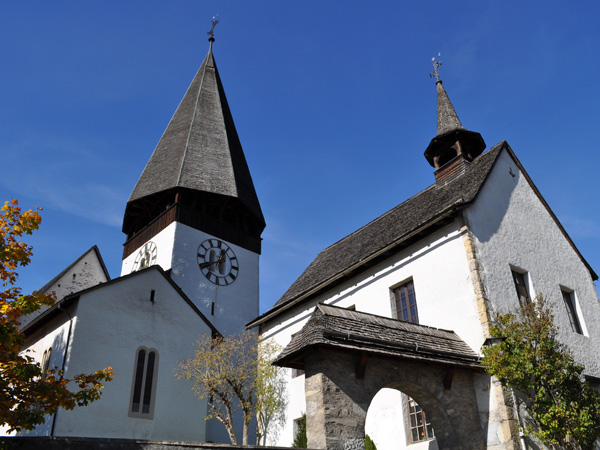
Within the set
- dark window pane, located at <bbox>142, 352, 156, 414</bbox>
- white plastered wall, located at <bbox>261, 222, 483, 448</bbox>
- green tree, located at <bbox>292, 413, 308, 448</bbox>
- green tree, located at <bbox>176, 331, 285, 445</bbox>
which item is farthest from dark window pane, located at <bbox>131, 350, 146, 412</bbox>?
green tree, located at <bbox>292, 413, 308, 448</bbox>

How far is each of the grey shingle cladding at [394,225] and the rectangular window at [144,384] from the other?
4973mm

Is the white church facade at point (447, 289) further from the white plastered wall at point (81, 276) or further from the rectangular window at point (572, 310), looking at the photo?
the white plastered wall at point (81, 276)

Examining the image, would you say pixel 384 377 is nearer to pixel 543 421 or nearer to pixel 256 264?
pixel 543 421

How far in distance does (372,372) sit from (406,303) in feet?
16.8

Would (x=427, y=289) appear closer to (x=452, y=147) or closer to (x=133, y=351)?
(x=452, y=147)

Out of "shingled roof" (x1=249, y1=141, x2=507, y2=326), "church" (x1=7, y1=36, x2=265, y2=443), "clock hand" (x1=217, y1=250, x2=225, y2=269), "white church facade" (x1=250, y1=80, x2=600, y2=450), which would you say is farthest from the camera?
"clock hand" (x1=217, y1=250, x2=225, y2=269)

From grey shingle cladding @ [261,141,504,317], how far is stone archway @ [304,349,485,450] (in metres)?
4.76

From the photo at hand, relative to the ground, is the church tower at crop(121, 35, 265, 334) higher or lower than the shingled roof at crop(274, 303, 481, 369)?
higher

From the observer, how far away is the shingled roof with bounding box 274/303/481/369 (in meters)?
10.3

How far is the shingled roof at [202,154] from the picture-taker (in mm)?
28047

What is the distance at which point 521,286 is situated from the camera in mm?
14852

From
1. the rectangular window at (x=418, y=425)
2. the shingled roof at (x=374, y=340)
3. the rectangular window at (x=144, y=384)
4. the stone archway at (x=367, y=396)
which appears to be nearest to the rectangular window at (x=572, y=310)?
the shingled roof at (x=374, y=340)

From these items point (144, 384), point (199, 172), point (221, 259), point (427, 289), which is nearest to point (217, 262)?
point (221, 259)

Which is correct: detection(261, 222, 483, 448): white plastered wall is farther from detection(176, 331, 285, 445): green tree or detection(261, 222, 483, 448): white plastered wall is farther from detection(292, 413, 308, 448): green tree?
detection(176, 331, 285, 445): green tree
